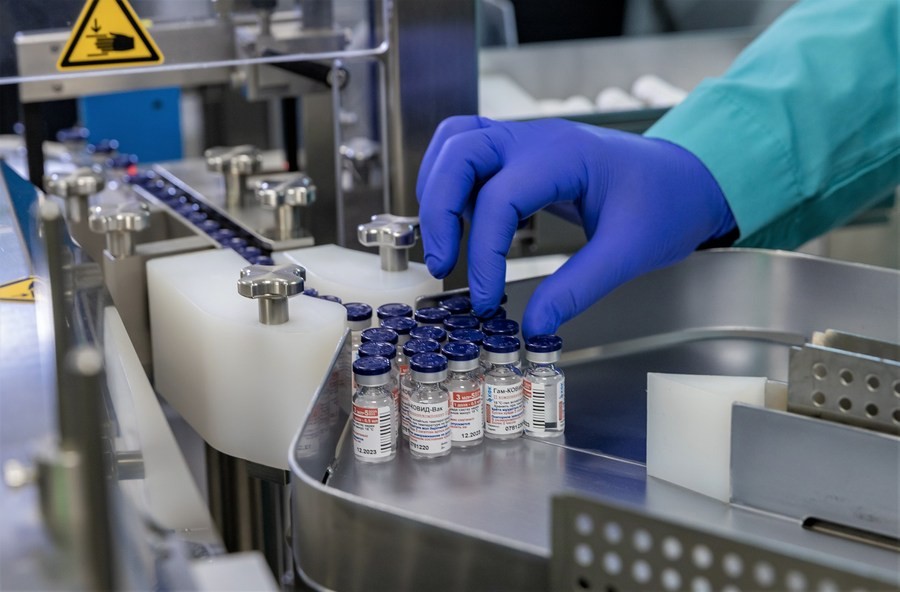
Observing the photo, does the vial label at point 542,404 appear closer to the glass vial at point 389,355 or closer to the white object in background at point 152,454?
the glass vial at point 389,355

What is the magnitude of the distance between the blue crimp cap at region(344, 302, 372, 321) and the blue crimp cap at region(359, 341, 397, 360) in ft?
0.28

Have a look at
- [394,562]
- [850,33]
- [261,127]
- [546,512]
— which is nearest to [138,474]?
[394,562]

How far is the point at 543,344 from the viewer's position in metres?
0.93

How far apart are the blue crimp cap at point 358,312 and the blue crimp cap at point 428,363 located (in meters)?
0.13

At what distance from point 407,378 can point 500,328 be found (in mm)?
99

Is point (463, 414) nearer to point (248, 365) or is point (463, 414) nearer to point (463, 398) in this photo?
point (463, 398)

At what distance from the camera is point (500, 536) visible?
0.72 meters

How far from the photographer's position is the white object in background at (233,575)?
60 cm

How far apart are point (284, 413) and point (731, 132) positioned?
2.44 ft

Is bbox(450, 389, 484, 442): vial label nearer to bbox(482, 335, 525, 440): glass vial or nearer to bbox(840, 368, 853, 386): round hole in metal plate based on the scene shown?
bbox(482, 335, 525, 440): glass vial

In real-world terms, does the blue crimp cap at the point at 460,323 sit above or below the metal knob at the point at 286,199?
below

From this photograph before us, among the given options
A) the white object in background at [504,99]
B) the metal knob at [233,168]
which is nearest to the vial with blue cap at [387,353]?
the metal knob at [233,168]

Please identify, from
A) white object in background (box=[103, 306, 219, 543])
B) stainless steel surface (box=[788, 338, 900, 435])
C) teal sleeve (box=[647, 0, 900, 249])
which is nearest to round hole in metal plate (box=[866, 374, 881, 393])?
stainless steel surface (box=[788, 338, 900, 435])

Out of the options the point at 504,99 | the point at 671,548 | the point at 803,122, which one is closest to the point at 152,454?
the point at 671,548
